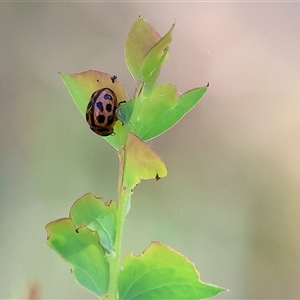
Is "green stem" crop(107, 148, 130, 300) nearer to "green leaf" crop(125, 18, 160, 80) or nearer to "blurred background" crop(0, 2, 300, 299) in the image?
"green leaf" crop(125, 18, 160, 80)

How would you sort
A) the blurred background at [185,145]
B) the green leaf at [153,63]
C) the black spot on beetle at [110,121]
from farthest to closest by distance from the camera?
the blurred background at [185,145] → the black spot on beetle at [110,121] → the green leaf at [153,63]

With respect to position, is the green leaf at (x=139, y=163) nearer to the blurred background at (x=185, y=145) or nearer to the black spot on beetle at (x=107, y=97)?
the black spot on beetle at (x=107, y=97)

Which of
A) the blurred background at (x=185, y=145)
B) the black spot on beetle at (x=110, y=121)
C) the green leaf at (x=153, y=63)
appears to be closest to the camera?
the green leaf at (x=153, y=63)

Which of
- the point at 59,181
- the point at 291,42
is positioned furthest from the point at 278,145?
the point at 59,181

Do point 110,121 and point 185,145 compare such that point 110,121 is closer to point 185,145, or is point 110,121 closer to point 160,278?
point 160,278

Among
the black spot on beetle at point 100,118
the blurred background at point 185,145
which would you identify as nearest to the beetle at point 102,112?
the black spot on beetle at point 100,118

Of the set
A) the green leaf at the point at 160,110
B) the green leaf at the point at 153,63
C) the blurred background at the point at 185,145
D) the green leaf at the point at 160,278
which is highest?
the blurred background at the point at 185,145

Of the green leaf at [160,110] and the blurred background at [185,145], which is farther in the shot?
the blurred background at [185,145]

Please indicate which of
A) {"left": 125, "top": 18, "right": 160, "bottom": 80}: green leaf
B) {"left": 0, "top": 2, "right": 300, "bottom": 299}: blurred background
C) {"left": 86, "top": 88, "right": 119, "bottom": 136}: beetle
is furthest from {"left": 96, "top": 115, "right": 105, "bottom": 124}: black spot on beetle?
{"left": 0, "top": 2, "right": 300, "bottom": 299}: blurred background
